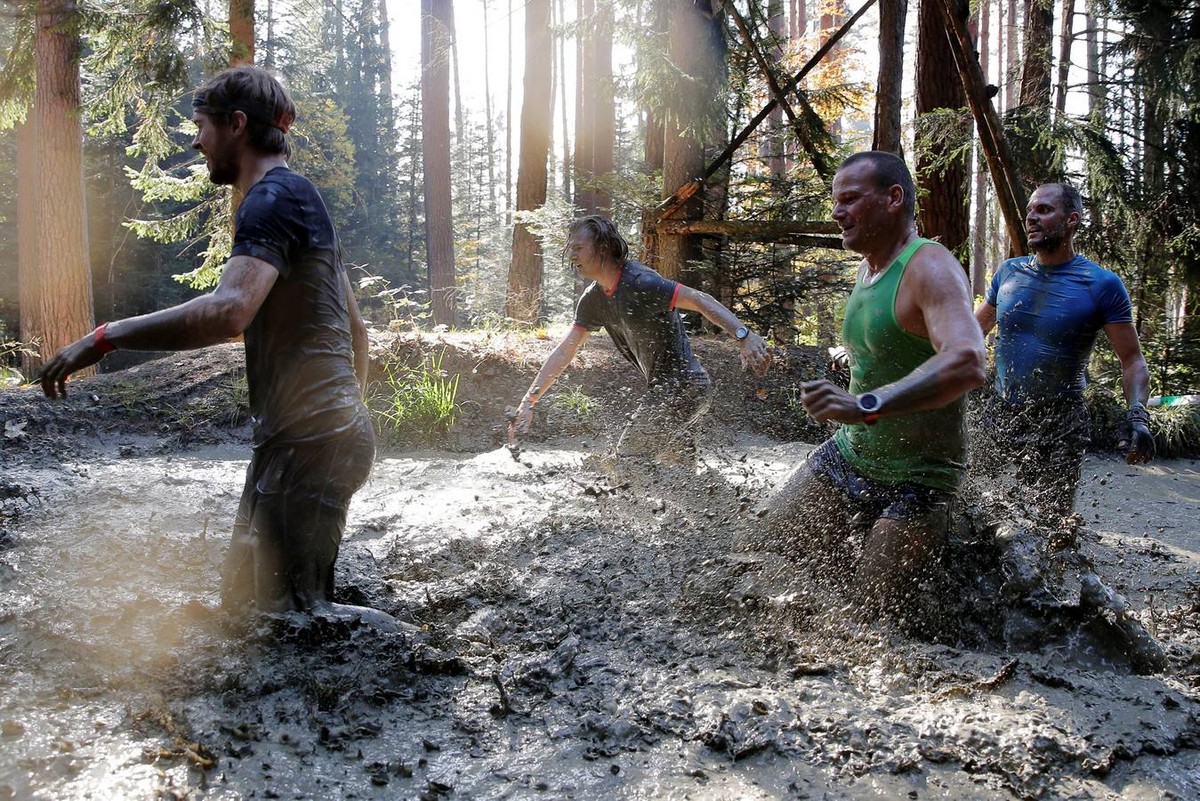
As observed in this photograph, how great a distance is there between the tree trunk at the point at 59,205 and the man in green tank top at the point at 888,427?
11.6m

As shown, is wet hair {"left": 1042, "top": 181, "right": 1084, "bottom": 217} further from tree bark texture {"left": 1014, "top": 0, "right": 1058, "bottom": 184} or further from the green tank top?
tree bark texture {"left": 1014, "top": 0, "right": 1058, "bottom": 184}

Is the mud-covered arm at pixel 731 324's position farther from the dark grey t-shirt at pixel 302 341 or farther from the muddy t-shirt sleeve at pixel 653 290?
the dark grey t-shirt at pixel 302 341

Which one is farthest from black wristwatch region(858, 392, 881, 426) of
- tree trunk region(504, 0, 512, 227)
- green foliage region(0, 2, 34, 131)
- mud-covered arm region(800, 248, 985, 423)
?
tree trunk region(504, 0, 512, 227)

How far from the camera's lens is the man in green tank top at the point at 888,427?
304 cm

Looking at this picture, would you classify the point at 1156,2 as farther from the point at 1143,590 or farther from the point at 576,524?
the point at 576,524

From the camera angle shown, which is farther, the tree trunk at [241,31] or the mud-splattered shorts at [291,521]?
the tree trunk at [241,31]

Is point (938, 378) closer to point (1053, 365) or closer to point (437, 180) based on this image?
point (1053, 365)

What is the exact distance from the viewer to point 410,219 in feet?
122

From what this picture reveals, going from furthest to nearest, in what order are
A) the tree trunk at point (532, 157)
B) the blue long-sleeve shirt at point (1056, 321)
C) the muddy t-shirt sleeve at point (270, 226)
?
the tree trunk at point (532, 157), the blue long-sleeve shirt at point (1056, 321), the muddy t-shirt sleeve at point (270, 226)

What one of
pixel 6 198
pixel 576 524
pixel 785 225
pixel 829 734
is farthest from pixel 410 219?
pixel 829 734

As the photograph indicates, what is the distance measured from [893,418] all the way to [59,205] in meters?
12.8

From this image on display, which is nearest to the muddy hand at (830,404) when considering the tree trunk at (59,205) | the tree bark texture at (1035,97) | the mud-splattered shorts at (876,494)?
the mud-splattered shorts at (876,494)

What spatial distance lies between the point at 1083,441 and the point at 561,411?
18.0 ft

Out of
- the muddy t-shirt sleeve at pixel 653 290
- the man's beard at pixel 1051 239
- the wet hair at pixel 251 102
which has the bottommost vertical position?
the muddy t-shirt sleeve at pixel 653 290
